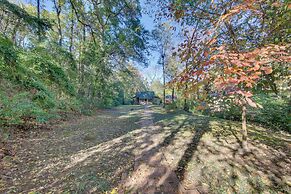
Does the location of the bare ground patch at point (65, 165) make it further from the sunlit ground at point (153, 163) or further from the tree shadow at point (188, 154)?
the tree shadow at point (188, 154)

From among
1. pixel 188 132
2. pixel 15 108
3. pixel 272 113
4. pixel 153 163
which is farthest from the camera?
pixel 272 113

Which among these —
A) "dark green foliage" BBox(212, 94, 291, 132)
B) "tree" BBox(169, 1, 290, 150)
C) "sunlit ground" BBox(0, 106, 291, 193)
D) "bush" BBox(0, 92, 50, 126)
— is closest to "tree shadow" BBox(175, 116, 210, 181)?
"sunlit ground" BBox(0, 106, 291, 193)

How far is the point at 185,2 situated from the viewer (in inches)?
113

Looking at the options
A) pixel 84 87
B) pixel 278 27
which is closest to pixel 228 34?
pixel 278 27

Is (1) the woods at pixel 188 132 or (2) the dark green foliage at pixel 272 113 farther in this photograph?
(2) the dark green foliage at pixel 272 113

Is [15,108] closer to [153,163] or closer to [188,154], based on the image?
[153,163]

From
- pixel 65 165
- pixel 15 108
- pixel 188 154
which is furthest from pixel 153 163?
pixel 15 108

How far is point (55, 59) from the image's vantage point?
750 cm

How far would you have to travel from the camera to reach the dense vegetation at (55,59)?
431 cm

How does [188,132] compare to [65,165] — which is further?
[188,132]

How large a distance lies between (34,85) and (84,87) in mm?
7738

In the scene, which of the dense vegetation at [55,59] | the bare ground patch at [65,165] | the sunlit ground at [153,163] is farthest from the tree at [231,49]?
the dense vegetation at [55,59]

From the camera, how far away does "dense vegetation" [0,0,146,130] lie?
4312 mm

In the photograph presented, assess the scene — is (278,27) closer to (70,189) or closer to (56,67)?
(70,189)
